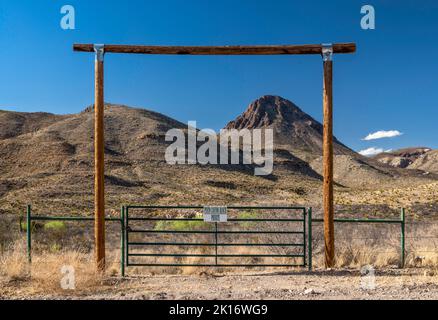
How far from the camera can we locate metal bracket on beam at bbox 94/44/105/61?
11.3 meters

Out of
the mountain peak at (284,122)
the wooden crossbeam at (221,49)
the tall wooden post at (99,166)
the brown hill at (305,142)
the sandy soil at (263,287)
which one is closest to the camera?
the sandy soil at (263,287)

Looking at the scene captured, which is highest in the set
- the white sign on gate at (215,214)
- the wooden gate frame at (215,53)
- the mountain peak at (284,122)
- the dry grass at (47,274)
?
the mountain peak at (284,122)

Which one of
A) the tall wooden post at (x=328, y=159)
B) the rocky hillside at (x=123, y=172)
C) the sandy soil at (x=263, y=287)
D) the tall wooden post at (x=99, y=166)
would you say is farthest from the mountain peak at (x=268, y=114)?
the sandy soil at (x=263, y=287)

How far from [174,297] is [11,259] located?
4503 millimetres

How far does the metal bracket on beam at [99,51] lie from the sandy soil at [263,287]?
16.9ft

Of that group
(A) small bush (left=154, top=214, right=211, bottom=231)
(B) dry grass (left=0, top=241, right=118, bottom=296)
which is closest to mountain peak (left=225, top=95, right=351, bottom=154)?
(A) small bush (left=154, top=214, right=211, bottom=231)

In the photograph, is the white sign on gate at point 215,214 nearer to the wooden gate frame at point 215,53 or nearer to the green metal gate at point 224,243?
the green metal gate at point 224,243

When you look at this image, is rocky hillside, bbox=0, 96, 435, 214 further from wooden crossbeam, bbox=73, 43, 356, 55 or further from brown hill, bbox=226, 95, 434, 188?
wooden crossbeam, bbox=73, 43, 356, 55

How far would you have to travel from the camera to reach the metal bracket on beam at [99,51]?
1130 centimetres

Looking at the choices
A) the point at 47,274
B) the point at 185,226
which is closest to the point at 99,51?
the point at 47,274

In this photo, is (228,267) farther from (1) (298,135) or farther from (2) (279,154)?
(1) (298,135)

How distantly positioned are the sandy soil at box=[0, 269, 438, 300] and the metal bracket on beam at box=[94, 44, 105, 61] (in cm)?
514
